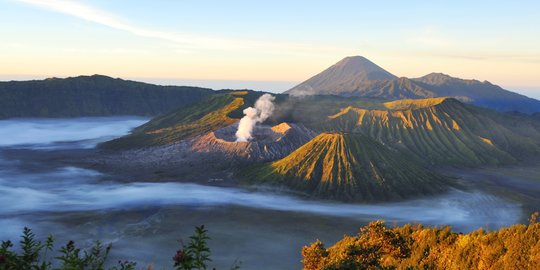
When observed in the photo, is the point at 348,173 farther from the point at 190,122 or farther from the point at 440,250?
the point at 190,122

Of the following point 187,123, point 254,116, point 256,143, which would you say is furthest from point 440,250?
point 187,123

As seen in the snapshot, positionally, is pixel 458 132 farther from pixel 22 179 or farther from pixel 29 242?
pixel 29 242

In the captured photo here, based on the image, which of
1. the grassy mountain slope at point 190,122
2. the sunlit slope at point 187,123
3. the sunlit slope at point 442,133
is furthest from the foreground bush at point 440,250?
the sunlit slope at point 442,133

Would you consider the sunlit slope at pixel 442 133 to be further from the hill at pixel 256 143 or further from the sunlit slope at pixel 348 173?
the sunlit slope at pixel 348 173

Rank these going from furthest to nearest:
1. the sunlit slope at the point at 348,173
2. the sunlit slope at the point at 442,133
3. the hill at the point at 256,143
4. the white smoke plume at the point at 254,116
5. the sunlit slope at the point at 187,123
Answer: the sunlit slope at the point at 442,133 → the sunlit slope at the point at 187,123 → the white smoke plume at the point at 254,116 → the hill at the point at 256,143 → the sunlit slope at the point at 348,173

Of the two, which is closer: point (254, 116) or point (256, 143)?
point (256, 143)

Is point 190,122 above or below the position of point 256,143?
above
